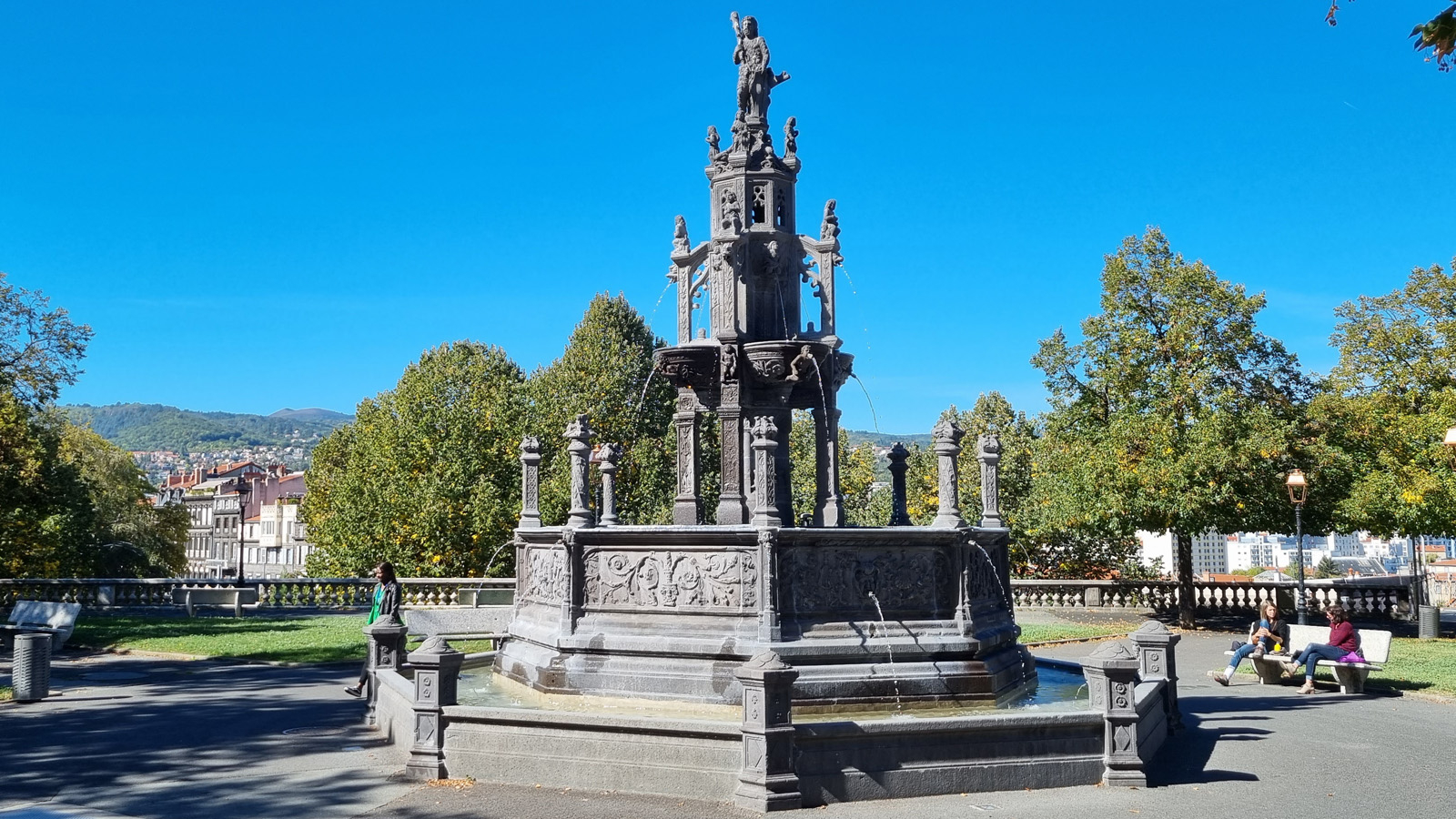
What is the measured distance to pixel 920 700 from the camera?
12.0 m

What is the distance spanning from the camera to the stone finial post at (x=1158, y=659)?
12961 mm

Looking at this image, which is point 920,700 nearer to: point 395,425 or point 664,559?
point 664,559

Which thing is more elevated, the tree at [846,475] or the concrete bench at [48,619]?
the tree at [846,475]

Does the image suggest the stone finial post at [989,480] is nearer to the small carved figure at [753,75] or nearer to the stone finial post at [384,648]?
the small carved figure at [753,75]

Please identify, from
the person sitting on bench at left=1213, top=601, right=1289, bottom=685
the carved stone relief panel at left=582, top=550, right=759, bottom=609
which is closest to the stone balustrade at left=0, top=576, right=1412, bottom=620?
the person sitting on bench at left=1213, top=601, right=1289, bottom=685

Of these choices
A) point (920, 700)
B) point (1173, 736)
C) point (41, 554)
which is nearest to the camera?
point (920, 700)

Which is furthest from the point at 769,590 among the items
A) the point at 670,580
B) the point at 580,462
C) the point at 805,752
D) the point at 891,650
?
the point at 580,462

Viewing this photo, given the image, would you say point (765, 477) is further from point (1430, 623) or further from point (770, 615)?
point (1430, 623)

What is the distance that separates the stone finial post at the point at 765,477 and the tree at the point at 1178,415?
16477 millimetres

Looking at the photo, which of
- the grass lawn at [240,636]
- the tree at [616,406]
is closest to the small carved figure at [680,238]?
the grass lawn at [240,636]

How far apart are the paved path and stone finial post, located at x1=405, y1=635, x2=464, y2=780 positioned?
0.29 metres

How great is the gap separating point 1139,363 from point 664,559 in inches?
762

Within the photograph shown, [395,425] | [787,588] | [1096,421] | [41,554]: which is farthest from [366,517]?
[787,588]

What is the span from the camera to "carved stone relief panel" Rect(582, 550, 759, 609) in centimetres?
1220
